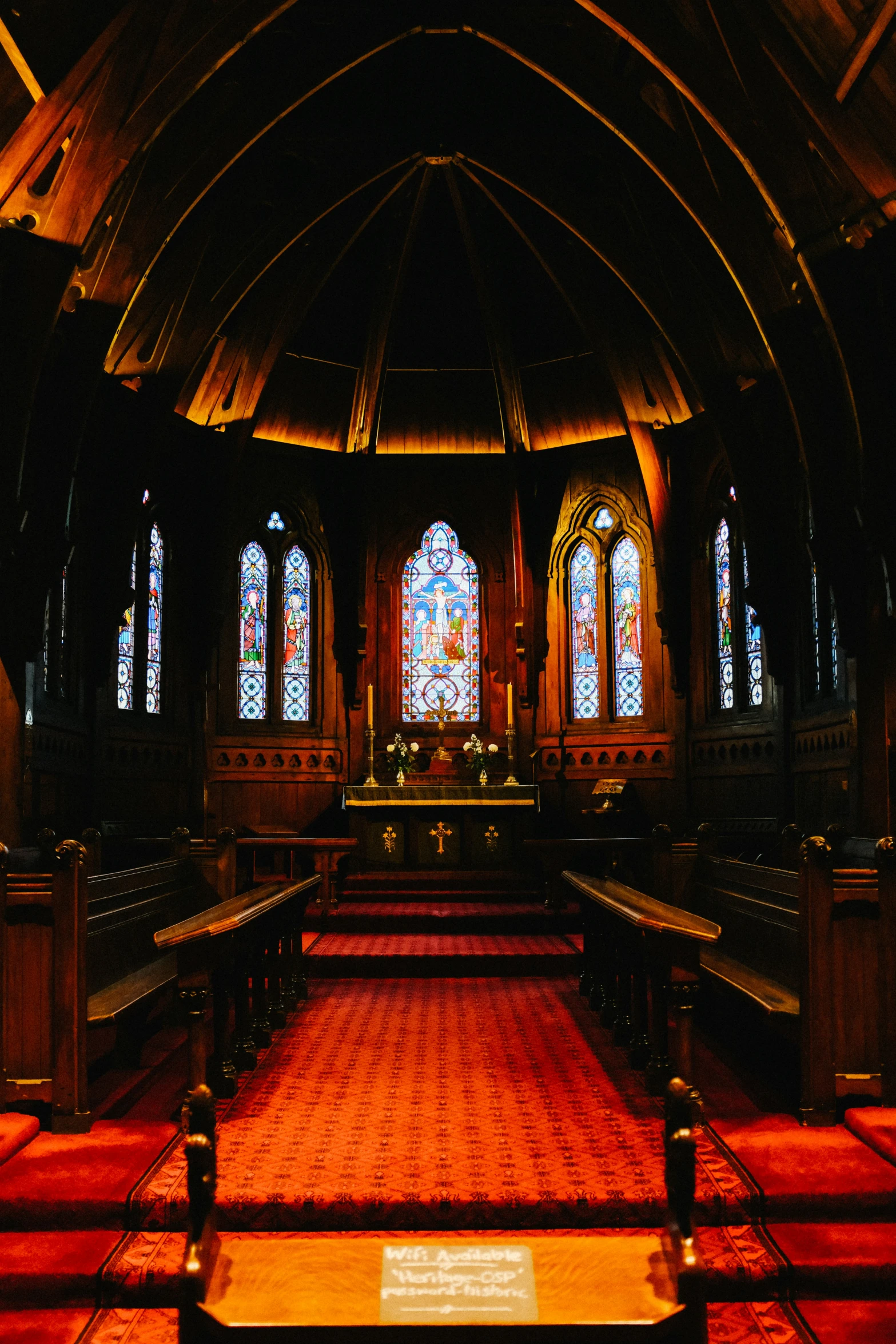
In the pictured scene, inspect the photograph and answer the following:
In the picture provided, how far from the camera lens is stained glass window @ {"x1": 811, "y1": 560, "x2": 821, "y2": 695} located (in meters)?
11.6

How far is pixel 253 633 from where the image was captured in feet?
48.7

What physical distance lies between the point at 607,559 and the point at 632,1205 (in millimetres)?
11686

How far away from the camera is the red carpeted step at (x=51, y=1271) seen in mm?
3602

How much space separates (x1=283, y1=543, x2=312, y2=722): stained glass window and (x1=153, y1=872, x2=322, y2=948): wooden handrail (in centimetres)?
810

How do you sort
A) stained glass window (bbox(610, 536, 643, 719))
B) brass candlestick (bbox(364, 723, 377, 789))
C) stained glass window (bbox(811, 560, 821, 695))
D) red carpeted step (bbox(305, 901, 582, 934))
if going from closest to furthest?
1. red carpeted step (bbox(305, 901, 582, 934))
2. stained glass window (bbox(811, 560, 821, 695))
3. brass candlestick (bbox(364, 723, 377, 789))
4. stained glass window (bbox(610, 536, 643, 719))

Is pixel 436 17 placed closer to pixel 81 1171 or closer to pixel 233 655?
pixel 233 655

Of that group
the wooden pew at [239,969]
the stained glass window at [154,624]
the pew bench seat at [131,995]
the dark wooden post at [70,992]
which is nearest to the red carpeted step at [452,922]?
the wooden pew at [239,969]

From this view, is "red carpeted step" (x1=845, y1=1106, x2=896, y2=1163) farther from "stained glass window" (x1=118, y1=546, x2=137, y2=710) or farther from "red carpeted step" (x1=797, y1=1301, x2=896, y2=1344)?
"stained glass window" (x1=118, y1=546, x2=137, y2=710)

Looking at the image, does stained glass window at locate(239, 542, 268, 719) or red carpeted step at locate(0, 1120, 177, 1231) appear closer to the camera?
red carpeted step at locate(0, 1120, 177, 1231)

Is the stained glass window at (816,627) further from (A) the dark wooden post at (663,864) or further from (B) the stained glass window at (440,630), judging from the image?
(B) the stained glass window at (440,630)

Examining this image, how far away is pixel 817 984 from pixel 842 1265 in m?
1.30

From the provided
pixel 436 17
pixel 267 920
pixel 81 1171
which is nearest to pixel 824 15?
pixel 436 17

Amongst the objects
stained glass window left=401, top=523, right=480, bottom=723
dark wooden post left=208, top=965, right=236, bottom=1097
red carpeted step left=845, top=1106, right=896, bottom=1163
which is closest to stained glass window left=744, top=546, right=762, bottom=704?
stained glass window left=401, top=523, right=480, bottom=723

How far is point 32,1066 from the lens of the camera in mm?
4801
